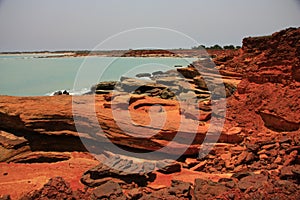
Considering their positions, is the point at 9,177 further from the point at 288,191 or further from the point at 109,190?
the point at 288,191

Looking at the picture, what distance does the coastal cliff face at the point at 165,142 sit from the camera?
14.9 feet

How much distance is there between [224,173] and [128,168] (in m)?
2.01

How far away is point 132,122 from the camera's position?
21.0 feet

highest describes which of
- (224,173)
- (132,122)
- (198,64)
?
(198,64)

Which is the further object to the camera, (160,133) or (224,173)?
(160,133)

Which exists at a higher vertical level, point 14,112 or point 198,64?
point 198,64

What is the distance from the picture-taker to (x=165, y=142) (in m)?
6.17

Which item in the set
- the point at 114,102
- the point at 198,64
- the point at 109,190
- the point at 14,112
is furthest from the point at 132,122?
the point at 198,64

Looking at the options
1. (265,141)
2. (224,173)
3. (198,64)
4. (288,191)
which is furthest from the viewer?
(198,64)

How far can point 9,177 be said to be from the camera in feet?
18.1

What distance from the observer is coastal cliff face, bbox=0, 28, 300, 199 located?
4547 millimetres

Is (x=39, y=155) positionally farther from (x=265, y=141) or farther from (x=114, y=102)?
(x=265, y=141)

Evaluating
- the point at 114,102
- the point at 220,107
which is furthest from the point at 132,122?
the point at 220,107

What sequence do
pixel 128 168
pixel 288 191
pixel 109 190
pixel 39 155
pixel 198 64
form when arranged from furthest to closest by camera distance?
pixel 198 64
pixel 39 155
pixel 128 168
pixel 109 190
pixel 288 191
